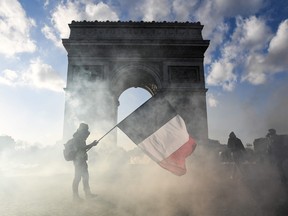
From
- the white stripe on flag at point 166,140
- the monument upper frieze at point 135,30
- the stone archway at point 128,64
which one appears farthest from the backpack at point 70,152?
the monument upper frieze at point 135,30

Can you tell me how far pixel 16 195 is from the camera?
20.1ft

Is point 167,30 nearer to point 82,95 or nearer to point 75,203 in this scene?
point 82,95

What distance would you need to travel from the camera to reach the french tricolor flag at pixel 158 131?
4418mm

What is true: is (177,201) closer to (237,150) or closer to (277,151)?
(277,151)

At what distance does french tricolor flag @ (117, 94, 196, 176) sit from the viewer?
4.42 metres

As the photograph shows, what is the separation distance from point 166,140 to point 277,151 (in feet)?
11.9

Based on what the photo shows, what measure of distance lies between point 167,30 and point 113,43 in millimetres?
A: 3626

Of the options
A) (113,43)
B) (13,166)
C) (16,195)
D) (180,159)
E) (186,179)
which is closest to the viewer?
(180,159)

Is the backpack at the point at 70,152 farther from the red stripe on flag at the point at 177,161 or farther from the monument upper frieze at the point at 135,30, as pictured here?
the monument upper frieze at the point at 135,30

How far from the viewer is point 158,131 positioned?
4.64 metres

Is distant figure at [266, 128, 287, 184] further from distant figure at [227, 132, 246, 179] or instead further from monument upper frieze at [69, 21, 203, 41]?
monument upper frieze at [69, 21, 203, 41]

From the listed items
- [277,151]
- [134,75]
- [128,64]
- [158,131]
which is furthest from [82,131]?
[134,75]

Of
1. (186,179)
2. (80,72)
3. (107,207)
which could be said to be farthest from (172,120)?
(80,72)

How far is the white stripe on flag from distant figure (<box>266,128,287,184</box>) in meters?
3.29
